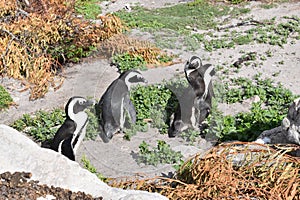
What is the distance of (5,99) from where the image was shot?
19.5 feet

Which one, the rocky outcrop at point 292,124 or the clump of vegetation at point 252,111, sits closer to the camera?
the rocky outcrop at point 292,124

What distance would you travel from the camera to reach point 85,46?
7.05m

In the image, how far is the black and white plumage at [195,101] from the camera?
4.98m

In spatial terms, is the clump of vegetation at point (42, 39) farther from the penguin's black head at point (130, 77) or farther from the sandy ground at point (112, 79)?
the penguin's black head at point (130, 77)

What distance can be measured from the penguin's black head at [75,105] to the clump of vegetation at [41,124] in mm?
712

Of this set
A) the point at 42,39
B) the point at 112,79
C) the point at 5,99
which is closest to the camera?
the point at 5,99

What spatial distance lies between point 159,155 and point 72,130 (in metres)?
0.76

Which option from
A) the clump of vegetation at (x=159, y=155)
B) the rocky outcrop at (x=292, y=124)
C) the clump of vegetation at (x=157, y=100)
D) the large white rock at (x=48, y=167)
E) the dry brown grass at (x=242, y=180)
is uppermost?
the large white rock at (x=48, y=167)

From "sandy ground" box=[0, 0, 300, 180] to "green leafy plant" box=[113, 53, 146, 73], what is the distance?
0.33 feet

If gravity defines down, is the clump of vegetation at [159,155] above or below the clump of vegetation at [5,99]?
below

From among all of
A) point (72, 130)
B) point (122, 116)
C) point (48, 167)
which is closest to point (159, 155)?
point (122, 116)

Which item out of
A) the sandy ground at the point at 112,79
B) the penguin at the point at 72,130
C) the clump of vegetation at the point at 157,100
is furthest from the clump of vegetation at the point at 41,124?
the clump of vegetation at the point at 157,100

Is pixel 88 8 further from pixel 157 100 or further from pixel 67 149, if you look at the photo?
pixel 67 149

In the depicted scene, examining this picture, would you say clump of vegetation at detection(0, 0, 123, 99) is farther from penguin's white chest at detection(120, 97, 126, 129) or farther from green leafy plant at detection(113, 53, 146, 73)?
penguin's white chest at detection(120, 97, 126, 129)
